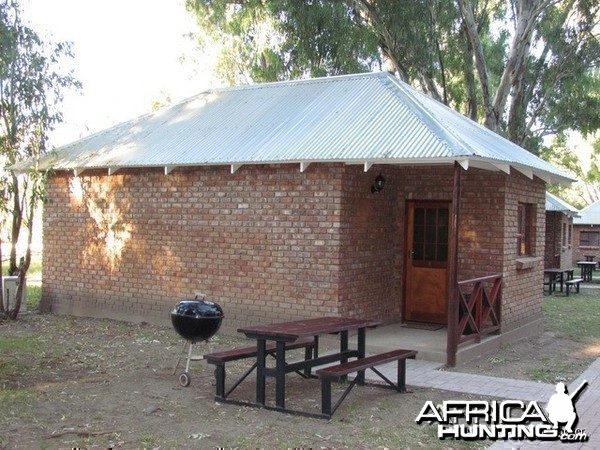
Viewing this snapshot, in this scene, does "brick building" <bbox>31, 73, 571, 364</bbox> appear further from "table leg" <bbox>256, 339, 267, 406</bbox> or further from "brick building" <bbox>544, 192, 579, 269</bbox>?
"brick building" <bbox>544, 192, 579, 269</bbox>

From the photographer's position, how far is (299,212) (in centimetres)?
1080

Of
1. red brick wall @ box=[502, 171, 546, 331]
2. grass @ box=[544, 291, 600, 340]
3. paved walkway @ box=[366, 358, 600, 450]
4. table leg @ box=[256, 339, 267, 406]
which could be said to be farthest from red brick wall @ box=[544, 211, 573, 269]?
table leg @ box=[256, 339, 267, 406]

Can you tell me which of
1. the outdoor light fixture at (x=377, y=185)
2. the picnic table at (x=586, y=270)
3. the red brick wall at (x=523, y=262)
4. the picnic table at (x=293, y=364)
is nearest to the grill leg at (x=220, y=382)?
the picnic table at (x=293, y=364)

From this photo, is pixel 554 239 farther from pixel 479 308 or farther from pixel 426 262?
pixel 479 308

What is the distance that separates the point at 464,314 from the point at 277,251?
2939 millimetres

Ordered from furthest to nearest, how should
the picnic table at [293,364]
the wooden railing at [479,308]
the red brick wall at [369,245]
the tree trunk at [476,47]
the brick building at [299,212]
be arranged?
1. the tree trunk at [476,47]
2. the red brick wall at [369,245]
3. the brick building at [299,212]
4. the wooden railing at [479,308]
5. the picnic table at [293,364]

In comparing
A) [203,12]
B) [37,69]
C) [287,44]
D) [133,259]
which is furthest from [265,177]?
[203,12]

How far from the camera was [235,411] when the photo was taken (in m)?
7.04

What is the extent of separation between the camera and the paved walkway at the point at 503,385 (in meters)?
7.21

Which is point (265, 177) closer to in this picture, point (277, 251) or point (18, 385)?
point (277, 251)

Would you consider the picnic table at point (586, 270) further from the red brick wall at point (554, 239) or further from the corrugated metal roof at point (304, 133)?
the corrugated metal roof at point (304, 133)

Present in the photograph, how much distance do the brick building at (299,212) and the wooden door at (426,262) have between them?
0.02 m

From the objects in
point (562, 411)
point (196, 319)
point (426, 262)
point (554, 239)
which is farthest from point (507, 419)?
point (554, 239)

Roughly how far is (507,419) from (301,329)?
7.06 ft
